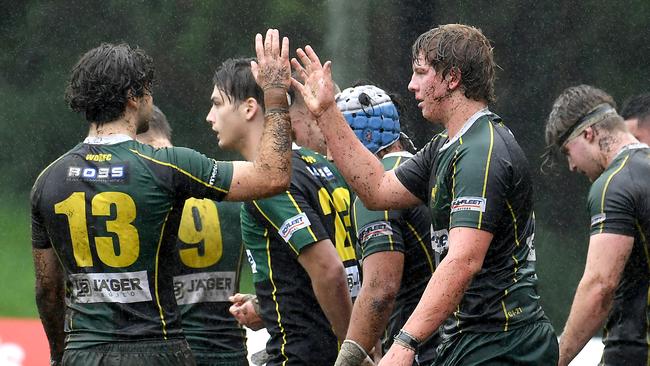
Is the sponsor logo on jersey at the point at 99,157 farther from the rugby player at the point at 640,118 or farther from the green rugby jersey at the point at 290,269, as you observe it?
the rugby player at the point at 640,118

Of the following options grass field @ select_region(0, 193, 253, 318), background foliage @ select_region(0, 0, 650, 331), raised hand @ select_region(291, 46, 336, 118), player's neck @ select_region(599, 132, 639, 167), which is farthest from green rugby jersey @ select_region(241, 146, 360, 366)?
grass field @ select_region(0, 193, 253, 318)

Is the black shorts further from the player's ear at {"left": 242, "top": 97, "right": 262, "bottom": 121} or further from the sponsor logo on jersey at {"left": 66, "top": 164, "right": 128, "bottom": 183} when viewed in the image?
the player's ear at {"left": 242, "top": 97, "right": 262, "bottom": 121}

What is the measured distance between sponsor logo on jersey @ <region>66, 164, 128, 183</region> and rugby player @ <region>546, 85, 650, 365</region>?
2.06 meters

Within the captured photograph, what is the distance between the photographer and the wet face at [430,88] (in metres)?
4.03

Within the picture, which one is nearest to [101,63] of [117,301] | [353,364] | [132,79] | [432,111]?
[132,79]

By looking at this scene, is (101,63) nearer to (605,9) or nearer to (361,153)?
(361,153)

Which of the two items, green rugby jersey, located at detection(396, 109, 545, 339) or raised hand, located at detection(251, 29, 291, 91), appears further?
raised hand, located at detection(251, 29, 291, 91)

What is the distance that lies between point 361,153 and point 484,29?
161 inches

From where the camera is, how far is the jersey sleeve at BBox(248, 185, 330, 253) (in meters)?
4.52

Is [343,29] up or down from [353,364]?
up

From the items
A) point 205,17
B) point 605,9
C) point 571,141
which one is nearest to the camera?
point 571,141

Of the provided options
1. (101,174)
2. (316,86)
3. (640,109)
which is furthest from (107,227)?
(640,109)

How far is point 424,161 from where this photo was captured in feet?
13.7

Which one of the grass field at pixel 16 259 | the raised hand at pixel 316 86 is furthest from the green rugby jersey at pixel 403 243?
the grass field at pixel 16 259
